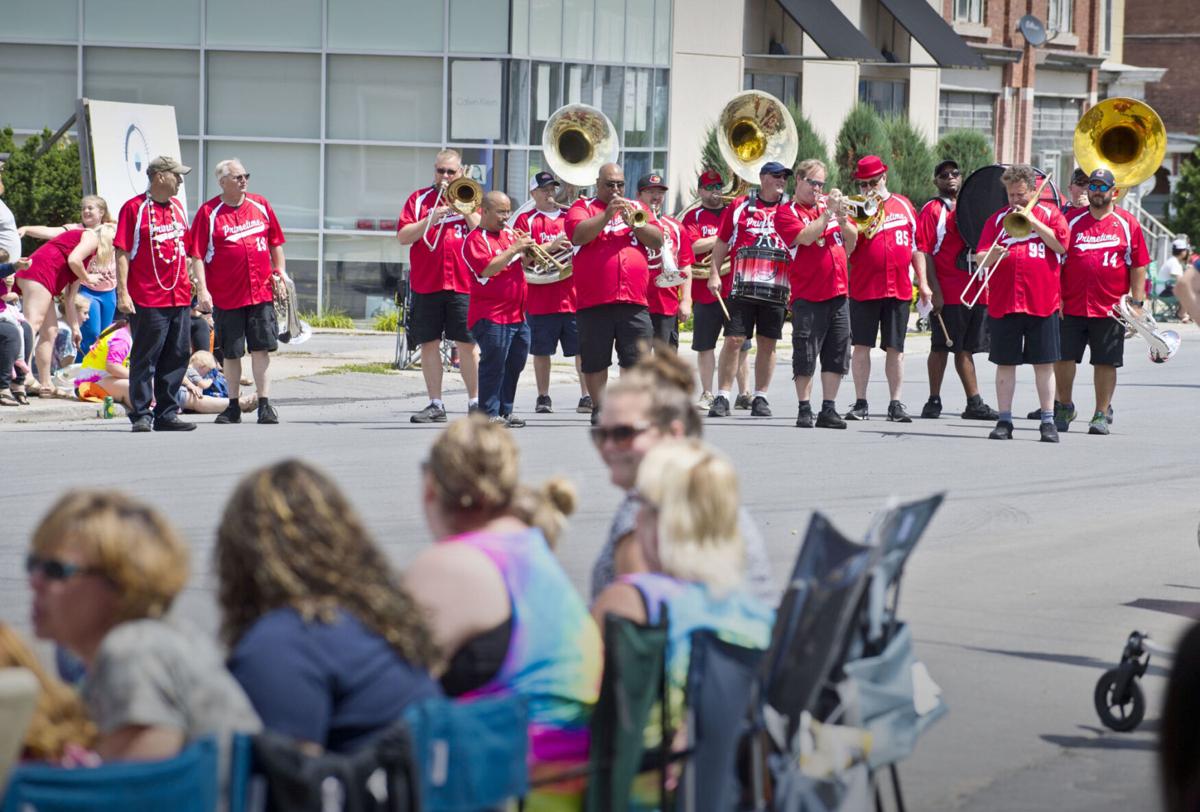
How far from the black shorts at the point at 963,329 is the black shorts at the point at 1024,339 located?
1.50 metres

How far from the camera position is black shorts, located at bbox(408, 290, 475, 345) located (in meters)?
14.5

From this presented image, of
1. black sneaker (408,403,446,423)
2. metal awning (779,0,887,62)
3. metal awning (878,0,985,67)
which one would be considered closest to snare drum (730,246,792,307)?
black sneaker (408,403,446,423)

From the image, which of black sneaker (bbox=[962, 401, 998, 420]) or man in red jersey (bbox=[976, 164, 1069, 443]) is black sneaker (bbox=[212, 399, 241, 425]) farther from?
black sneaker (bbox=[962, 401, 998, 420])

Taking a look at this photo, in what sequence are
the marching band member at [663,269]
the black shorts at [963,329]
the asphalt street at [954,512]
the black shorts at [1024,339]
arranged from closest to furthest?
the asphalt street at [954,512], the black shorts at [1024,339], the marching band member at [663,269], the black shorts at [963,329]

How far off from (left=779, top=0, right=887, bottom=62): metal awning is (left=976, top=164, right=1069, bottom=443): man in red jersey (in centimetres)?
1982

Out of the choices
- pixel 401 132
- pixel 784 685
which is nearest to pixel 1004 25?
pixel 401 132

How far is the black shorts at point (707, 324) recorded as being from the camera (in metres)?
16.0

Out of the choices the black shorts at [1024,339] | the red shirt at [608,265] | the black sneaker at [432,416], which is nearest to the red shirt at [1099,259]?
the black shorts at [1024,339]

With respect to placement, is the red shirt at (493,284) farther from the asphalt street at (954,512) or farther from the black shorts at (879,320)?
the black shorts at (879,320)

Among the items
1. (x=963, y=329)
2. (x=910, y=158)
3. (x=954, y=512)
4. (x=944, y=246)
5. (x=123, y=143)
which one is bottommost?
(x=954, y=512)

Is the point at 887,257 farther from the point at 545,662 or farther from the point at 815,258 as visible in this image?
the point at 545,662

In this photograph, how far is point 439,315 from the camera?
47.7 ft

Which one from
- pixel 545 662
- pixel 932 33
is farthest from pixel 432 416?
pixel 932 33

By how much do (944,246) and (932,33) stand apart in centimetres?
2264
